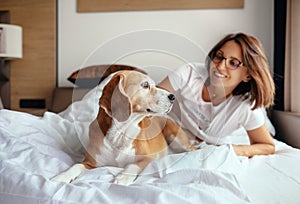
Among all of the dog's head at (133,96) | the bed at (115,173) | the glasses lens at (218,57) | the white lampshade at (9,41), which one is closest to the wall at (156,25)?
the white lampshade at (9,41)

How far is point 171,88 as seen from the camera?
3.63 ft

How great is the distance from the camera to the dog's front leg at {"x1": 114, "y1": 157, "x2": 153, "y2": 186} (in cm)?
85

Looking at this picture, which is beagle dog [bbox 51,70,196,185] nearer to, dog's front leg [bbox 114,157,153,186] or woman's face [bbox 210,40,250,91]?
dog's front leg [bbox 114,157,153,186]

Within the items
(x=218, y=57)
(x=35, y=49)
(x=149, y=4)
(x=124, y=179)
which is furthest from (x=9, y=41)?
(x=124, y=179)

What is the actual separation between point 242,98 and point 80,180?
0.85 meters

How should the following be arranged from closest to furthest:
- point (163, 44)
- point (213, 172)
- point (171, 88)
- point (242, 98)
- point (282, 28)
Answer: point (213, 172), point (163, 44), point (171, 88), point (242, 98), point (282, 28)

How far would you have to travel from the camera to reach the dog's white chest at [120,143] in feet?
3.11

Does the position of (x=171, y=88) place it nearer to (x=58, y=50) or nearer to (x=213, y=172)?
(x=213, y=172)

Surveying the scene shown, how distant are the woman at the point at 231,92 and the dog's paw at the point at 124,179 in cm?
39

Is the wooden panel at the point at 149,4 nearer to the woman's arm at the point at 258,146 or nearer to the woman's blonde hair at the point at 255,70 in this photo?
the woman's blonde hair at the point at 255,70

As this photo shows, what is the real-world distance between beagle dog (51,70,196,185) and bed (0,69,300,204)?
0.04 m

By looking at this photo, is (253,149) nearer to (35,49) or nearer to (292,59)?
(292,59)

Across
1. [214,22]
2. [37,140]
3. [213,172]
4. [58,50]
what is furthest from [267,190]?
[58,50]

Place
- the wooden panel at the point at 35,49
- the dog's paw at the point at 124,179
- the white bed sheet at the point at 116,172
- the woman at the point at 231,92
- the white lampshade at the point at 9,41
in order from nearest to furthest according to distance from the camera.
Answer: the white bed sheet at the point at 116,172 < the dog's paw at the point at 124,179 < the woman at the point at 231,92 < the white lampshade at the point at 9,41 < the wooden panel at the point at 35,49
